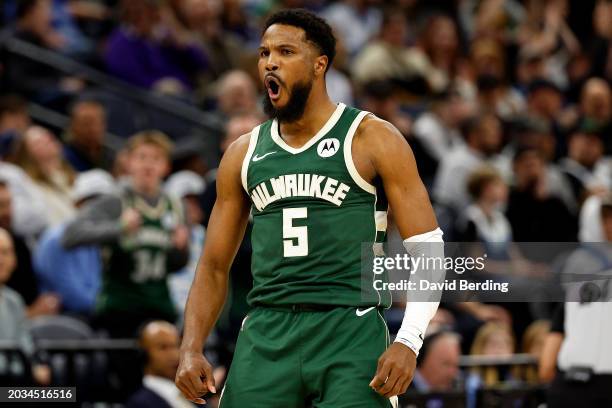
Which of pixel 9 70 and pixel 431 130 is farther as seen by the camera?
pixel 431 130

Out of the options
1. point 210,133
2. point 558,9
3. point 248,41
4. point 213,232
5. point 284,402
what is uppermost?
point 558,9

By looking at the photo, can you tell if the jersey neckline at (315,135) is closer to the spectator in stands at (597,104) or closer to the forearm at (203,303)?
the forearm at (203,303)

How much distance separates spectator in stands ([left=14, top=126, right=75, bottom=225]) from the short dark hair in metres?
4.83

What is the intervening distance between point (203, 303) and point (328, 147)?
2.69 feet

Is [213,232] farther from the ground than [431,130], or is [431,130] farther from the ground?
[431,130]

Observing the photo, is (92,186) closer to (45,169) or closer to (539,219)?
(45,169)

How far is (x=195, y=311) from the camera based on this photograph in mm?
5012

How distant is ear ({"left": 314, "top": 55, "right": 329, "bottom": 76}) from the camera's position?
4.93 metres

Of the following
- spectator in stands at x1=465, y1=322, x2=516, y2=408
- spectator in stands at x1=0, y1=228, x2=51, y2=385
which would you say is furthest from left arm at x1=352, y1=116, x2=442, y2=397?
spectator in stands at x1=465, y1=322, x2=516, y2=408

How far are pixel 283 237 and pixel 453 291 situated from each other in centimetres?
98

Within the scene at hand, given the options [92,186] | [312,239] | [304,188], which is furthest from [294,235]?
[92,186]

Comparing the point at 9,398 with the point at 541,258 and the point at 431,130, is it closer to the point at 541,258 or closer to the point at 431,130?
the point at 541,258

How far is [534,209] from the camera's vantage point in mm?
11656

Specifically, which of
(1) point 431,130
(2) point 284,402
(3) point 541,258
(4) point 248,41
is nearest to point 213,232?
(2) point 284,402
